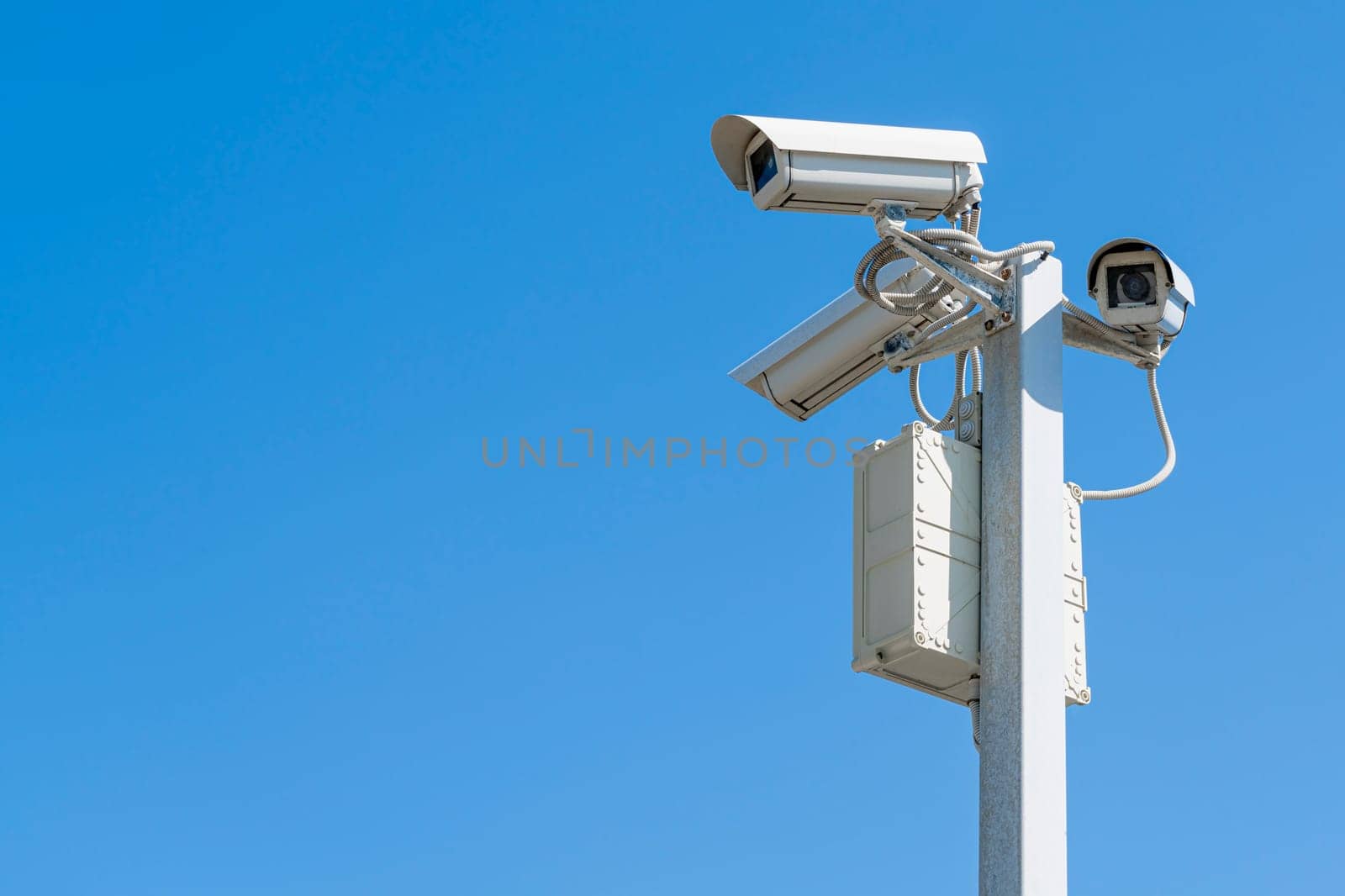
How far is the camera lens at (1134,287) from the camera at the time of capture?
685cm

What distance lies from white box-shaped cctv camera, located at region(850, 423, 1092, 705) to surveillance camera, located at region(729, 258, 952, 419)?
935 mm

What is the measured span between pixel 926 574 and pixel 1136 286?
4.47 feet

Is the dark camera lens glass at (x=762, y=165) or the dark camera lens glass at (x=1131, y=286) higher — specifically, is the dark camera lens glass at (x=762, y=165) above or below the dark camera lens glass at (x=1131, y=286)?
above

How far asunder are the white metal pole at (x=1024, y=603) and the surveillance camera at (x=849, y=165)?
40 cm

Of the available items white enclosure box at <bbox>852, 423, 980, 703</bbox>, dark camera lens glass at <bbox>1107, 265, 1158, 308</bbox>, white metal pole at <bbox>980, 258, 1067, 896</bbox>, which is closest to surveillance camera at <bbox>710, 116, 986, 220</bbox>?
white metal pole at <bbox>980, 258, 1067, 896</bbox>

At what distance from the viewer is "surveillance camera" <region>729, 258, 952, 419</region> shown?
7.49m

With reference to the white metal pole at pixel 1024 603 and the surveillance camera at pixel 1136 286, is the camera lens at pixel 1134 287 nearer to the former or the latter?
the surveillance camera at pixel 1136 286

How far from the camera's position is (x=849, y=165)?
6500mm

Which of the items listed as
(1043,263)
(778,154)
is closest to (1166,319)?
(1043,263)

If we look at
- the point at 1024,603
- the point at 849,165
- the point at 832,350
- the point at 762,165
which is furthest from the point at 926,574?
the point at 832,350

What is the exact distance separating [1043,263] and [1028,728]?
161 centimetres

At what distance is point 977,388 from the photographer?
22.4ft

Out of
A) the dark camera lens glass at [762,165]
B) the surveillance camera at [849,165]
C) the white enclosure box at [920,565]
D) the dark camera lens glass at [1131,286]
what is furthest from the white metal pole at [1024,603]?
the dark camera lens glass at [762,165]

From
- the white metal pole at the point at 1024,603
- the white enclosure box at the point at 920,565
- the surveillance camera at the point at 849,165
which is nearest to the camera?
the white metal pole at the point at 1024,603
